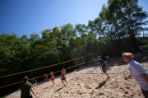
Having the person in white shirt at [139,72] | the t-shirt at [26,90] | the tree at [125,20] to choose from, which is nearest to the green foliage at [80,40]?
the tree at [125,20]

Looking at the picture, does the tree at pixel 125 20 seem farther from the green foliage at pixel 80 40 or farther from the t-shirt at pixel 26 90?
the t-shirt at pixel 26 90

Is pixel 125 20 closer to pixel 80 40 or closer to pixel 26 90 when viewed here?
pixel 80 40

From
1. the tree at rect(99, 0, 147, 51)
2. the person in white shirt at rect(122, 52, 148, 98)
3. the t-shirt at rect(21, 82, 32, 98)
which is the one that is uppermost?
the tree at rect(99, 0, 147, 51)

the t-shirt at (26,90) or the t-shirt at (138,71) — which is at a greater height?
the t-shirt at (138,71)

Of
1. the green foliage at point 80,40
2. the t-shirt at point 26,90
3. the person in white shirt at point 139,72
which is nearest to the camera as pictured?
the person in white shirt at point 139,72

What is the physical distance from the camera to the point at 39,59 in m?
26.7

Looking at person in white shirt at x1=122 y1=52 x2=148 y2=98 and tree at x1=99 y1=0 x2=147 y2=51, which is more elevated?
tree at x1=99 y1=0 x2=147 y2=51

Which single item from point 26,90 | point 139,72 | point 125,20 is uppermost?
point 125,20

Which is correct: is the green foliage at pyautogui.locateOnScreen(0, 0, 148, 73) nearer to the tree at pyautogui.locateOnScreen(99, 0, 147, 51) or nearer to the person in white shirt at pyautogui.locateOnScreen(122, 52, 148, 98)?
the tree at pyautogui.locateOnScreen(99, 0, 147, 51)

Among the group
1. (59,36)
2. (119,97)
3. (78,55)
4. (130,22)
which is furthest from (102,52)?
(119,97)

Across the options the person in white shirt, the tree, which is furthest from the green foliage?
the person in white shirt

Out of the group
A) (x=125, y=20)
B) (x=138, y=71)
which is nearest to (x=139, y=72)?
(x=138, y=71)

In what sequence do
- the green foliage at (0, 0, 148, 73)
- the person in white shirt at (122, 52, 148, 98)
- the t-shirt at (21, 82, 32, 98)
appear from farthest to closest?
the green foliage at (0, 0, 148, 73) < the t-shirt at (21, 82, 32, 98) < the person in white shirt at (122, 52, 148, 98)

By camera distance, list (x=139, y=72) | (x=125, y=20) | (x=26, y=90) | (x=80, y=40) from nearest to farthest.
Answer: (x=139, y=72), (x=26, y=90), (x=125, y=20), (x=80, y=40)
